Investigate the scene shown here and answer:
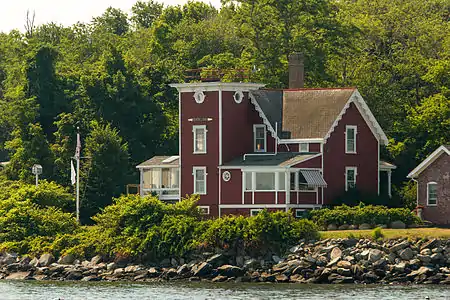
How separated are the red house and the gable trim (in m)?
0.05

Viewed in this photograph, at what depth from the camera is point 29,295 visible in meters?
62.8

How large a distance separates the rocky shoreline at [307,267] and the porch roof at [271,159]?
8.18 metres

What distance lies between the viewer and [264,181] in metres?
76.9

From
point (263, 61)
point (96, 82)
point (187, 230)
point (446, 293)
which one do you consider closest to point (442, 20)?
point (263, 61)

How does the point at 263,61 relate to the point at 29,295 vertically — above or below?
above

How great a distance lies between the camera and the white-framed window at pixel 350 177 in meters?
79.2

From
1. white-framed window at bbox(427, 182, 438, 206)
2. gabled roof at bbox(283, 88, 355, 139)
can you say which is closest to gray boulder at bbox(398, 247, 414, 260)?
white-framed window at bbox(427, 182, 438, 206)

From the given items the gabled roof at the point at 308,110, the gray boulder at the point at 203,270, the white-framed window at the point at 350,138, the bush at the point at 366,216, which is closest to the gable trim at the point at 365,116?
the gabled roof at the point at 308,110

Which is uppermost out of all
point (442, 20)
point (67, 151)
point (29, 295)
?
point (442, 20)

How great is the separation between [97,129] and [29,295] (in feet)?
81.8

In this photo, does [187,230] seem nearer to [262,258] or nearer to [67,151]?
[262,258]

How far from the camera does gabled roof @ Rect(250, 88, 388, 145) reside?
78625mm

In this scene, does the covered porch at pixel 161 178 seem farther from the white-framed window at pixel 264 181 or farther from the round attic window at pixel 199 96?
the white-framed window at pixel 264 181

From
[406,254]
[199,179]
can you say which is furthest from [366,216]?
[199,179]
